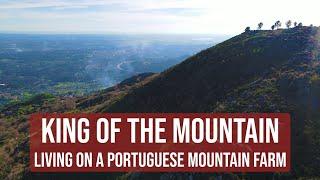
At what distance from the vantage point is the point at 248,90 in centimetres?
6009

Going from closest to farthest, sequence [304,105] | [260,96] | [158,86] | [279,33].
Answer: [304,105] < [260,96] < [158,86] < [279,33]

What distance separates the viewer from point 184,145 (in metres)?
45.0

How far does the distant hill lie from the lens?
145ft

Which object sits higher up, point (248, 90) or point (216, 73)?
point (216, 73)

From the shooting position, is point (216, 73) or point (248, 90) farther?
point (216, 73)

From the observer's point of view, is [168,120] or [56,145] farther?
[168,120]

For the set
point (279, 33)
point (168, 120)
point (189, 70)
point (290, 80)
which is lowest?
point (168, 120)

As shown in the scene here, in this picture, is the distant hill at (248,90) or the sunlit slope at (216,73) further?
the sunlit slope at (216,73)

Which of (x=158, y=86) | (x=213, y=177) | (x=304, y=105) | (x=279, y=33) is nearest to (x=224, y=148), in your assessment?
(x=213, y=177)

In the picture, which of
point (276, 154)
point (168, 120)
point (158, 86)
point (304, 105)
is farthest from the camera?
point (158, 86)

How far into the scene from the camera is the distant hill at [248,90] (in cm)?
4434

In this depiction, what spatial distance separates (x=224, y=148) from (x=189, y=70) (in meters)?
42.4

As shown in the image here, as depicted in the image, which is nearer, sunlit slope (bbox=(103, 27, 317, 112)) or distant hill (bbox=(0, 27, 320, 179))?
distant hill (bbox=(0, 27, 320, 179))

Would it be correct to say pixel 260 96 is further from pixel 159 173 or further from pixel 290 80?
pixel 159 173
